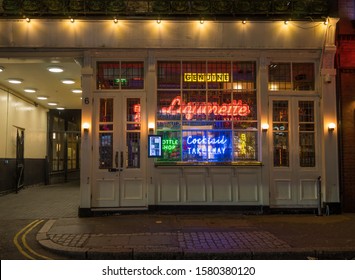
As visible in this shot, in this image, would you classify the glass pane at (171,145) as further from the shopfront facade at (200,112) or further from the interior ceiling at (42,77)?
the interior ceiling at (42,77)

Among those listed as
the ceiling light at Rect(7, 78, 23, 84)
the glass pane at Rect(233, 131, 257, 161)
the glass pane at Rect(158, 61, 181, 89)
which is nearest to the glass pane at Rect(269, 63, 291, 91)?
the glass pane at Rect(233, 131, 257, 161)

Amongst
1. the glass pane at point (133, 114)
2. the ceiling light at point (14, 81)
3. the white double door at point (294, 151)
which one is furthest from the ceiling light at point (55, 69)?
the white double door at point (294, 151)

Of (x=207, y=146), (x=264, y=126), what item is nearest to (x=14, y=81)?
(x=207, y=146)

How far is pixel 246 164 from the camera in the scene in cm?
1098

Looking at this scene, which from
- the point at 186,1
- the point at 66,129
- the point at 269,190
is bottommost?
the point at 269,190

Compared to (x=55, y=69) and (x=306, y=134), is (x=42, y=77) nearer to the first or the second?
(x=55, y=69)

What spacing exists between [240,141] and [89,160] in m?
4.22

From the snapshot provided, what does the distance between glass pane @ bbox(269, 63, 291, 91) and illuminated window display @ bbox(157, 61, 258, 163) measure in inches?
21.0

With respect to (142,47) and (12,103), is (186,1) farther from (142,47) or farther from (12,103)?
(12,103)

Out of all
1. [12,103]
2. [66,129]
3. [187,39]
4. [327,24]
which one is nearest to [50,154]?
[66,129]

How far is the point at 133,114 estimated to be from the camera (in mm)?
11219

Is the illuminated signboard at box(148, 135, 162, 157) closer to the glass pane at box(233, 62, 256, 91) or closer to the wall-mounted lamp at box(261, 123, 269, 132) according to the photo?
the glass pane at box(233, 62, 256, 91)

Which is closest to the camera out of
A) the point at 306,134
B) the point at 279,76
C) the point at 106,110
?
the point at 106,110

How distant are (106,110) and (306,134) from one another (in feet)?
18.8
